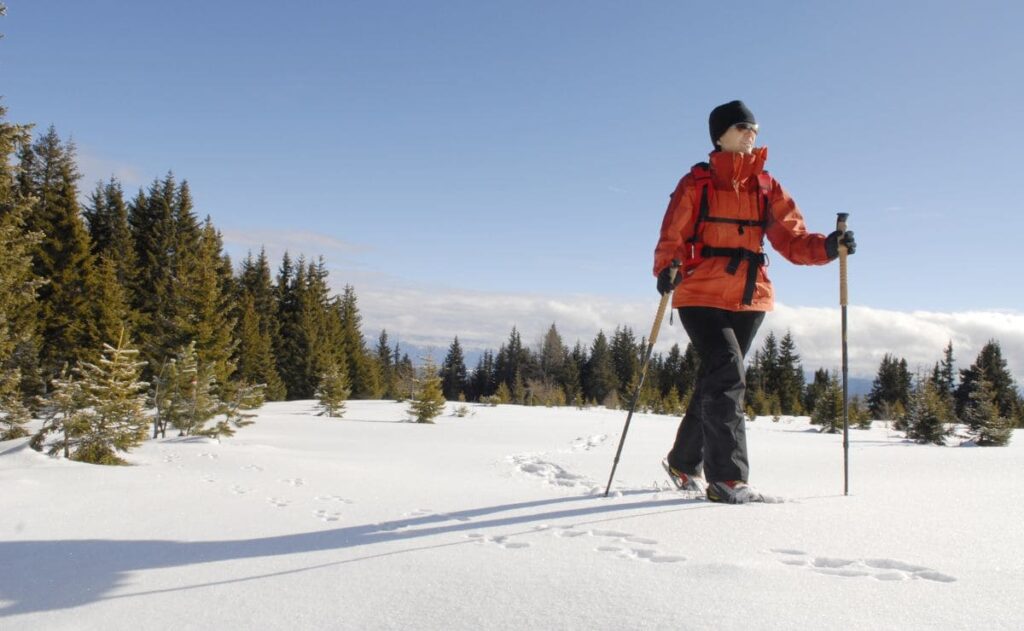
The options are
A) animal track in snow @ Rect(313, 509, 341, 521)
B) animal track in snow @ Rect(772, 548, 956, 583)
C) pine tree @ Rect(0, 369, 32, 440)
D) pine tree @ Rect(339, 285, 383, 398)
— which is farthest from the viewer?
pine tree @ Rect(339, 285, 383, 398)

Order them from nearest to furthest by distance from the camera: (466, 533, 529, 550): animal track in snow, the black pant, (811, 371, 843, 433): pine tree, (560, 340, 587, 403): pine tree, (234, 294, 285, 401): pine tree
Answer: (466, 533, 529, 550): animal track in snow → the black pant → (811, 371, 843, 433): pine tree → (234, 294, 285, 401): pine tree → (560, 340, 587, 403): pine tree

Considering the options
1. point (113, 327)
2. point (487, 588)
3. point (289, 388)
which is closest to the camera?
point (487, 588)

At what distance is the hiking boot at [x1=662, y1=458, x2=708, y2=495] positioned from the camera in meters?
4.13

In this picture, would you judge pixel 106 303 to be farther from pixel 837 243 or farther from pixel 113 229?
pixel 837 243

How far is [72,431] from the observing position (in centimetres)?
697

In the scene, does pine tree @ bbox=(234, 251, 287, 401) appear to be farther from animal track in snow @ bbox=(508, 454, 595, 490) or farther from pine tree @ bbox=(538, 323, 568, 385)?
pine tree @ bbox=(538, 323, 568, 385)

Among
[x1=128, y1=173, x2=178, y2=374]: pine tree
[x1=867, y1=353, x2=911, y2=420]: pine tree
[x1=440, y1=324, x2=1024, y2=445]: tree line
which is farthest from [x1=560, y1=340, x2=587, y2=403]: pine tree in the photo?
[x1=128, y1=173, x2=178, y2=374]: pine tree

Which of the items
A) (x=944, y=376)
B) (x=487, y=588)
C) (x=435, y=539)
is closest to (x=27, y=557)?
(x=435, y=539)

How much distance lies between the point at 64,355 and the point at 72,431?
21234mm

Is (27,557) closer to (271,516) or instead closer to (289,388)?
(271,516)

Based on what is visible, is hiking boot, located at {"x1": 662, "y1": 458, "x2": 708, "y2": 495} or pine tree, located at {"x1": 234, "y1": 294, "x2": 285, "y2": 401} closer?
hiking boot, located at {"x1": 662, "y1": 458, "x2": 708, "y2": 495}

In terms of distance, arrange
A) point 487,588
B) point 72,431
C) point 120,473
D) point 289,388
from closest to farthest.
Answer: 1. point 487,588
2. point 120,473
3. point 72,431
4. point 289,388

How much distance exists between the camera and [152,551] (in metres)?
2.84

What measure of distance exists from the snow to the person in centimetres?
82
